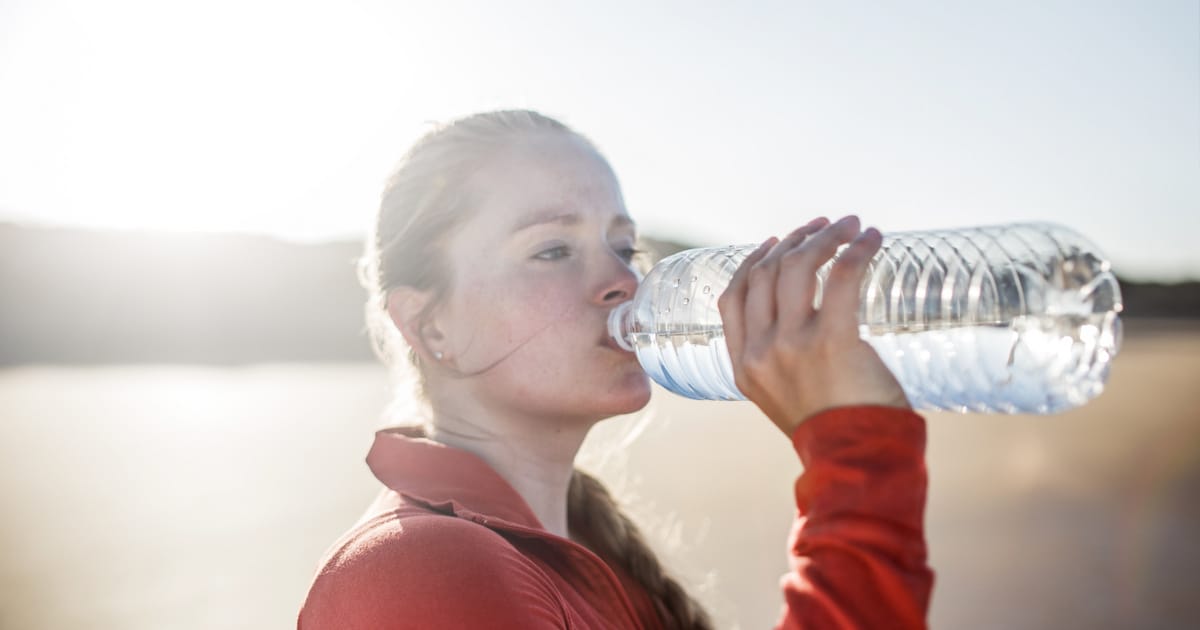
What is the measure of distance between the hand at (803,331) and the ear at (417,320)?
775mm

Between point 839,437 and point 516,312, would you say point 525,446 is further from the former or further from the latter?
point 839,437

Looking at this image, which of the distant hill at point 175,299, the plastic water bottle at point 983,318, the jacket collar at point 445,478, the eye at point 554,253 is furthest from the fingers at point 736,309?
the distant hill at point 175,299

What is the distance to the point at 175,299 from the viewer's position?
31.8m

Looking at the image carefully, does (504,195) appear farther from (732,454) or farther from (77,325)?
(77,325)

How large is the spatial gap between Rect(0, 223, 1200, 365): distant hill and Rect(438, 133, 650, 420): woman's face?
21.7 m

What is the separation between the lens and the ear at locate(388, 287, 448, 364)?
1.57 m

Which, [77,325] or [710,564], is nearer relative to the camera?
[710,564]

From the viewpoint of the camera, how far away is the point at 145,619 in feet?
18.0

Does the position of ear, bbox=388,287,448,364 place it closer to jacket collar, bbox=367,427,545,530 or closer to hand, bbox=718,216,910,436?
jacket collar, bbox=367,427,545,530

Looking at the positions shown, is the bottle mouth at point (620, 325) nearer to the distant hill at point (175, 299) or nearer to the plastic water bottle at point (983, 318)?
the plastic water bottle at point (983, 318)

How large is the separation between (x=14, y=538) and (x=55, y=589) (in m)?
1.16

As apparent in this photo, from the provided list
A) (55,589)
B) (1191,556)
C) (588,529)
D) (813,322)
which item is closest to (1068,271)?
(813,322)

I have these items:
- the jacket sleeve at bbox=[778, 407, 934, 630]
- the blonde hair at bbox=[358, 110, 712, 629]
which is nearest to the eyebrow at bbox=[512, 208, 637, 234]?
the blonde hair at bbox=[358, 110, 712, 629]

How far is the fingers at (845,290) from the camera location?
81cm
